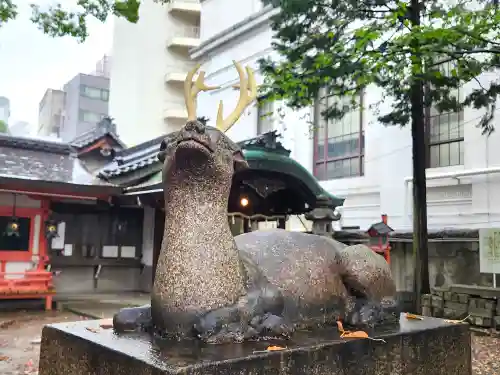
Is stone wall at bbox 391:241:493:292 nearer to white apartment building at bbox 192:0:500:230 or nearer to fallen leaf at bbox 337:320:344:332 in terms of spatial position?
white apartment building at bbox 192:0:500:230

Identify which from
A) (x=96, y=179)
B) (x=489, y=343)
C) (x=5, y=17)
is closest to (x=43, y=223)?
(x=96, y=179)

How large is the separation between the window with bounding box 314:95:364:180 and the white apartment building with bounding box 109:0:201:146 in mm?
14922

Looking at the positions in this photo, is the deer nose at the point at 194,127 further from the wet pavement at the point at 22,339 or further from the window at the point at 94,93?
the window at the point at 94,93

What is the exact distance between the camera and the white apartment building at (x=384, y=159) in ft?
37.1

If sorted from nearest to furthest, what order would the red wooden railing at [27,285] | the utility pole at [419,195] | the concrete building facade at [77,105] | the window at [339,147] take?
the utility pole at [419,195]
the red wooden railing at [27,285]
the window at [339,147]
the concrete building facade at [77,105]

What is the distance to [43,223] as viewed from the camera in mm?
11805

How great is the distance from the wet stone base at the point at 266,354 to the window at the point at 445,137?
30.1 ft

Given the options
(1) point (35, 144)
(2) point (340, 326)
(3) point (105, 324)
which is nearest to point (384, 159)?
(1) point (35, 144)

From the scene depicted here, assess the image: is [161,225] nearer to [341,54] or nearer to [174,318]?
[341,54]

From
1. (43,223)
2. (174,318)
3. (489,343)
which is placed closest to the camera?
(174,318)

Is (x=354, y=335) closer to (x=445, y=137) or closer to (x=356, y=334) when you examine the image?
(x=356, y=334)

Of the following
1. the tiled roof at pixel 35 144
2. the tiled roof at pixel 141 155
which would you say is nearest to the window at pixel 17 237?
the tiled roof at pixel 141 155

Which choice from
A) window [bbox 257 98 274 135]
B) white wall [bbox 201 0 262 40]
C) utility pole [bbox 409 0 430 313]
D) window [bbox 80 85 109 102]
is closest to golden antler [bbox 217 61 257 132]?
utility pole [bbox 409 0 430 313]

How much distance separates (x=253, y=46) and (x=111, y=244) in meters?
9.30
